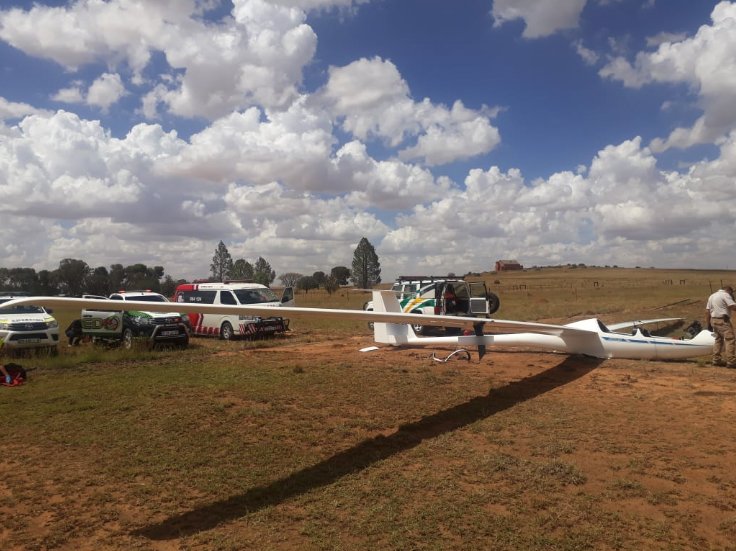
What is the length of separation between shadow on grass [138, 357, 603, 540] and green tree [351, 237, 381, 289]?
79.7 m

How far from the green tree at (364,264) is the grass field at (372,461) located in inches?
3116

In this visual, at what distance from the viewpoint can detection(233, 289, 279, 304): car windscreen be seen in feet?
59.7

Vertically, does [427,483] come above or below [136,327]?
below

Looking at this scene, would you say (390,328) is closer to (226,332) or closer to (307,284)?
(226,332)

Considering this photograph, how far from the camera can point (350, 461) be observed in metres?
5.62

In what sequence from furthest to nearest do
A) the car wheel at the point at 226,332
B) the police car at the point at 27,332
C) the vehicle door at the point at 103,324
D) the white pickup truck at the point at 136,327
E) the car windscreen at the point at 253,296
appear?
the car windscreen at the point at 253,296 → the car wheel at the point at 226,332 → the vehicle door at the point at 103,324 → the white pickup truck at the point at 136,327 → the police car at the point at 27,332

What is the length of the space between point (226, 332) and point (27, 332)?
6.00 meters

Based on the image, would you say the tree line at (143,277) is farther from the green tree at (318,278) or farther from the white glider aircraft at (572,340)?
the white glider aircraft at (572,340)

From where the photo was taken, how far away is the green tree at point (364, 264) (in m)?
89.4

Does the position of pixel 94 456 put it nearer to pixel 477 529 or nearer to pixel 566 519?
pixel 477 529

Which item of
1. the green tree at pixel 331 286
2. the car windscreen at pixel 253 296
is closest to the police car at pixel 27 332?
the car windscreen at pixel 253 296

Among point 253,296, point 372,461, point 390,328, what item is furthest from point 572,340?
point 253,296

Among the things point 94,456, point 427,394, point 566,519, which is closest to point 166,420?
point 94,456

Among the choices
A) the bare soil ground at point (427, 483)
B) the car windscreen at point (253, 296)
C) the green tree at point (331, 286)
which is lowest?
the bare soil ground at point (427, 483)
